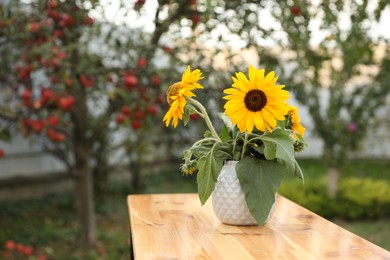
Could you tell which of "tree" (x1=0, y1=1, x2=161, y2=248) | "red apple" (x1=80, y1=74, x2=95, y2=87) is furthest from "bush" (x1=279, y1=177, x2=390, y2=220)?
"red apple" (x1=80, y1=74, x2=95, y2=87)

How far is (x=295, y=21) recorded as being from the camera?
10.1ft

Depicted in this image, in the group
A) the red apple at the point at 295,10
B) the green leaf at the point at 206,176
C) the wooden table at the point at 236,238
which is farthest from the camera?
the red apple at the point at 295,10

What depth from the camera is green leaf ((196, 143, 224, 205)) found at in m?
1.82

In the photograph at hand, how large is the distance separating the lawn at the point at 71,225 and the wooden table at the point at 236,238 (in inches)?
80.9

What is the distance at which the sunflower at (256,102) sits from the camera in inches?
66.9

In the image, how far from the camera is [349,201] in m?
5.80

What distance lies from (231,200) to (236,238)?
0.55 feet

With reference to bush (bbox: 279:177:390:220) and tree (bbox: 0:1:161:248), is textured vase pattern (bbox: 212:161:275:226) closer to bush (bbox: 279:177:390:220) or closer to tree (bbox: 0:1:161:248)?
tree (bbox: 0:1:161:248)

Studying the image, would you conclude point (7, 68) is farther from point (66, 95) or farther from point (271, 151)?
point (271, 151)

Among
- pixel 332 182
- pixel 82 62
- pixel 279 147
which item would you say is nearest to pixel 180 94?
pixel 279 147

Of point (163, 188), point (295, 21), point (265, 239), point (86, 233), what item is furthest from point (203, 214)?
point (163, 188)

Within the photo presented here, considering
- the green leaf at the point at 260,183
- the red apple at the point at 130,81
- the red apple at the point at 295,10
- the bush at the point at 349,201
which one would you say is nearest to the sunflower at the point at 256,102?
the green leaf at the point at 260,183

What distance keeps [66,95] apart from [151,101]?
551 millimetres

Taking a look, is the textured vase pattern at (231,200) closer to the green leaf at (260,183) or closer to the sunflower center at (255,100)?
the green leaf at (260,183)
